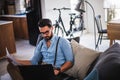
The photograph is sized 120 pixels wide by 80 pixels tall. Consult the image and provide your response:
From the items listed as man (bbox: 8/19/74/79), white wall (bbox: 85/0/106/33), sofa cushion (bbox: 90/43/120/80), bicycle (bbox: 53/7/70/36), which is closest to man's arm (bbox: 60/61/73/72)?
man (bbox: 8/19/74/79)

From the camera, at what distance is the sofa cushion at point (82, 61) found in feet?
8.15

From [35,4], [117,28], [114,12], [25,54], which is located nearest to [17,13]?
[35,4]

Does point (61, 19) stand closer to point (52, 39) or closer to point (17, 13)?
point (17, 13)

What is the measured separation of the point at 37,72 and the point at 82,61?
702mm

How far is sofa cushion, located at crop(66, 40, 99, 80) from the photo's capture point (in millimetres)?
2484

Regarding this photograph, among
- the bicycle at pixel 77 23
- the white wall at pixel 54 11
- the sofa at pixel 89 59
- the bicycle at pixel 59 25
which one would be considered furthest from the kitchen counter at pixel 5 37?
the sofa at pixel 89 59

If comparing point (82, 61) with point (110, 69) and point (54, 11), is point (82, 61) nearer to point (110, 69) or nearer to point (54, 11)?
point (110, 69)

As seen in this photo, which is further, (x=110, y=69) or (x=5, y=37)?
(x=5, y=37)

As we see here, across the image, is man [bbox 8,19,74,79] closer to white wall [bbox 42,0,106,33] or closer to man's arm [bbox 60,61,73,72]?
man's arm [bbox 60,61,73,72]

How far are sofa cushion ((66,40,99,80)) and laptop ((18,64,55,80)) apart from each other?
0.55 meters

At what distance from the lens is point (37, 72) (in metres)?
1.99

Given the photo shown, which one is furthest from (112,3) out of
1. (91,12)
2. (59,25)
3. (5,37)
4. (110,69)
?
(110,69)

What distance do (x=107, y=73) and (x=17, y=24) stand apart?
5699mm

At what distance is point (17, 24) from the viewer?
23.7 ft
